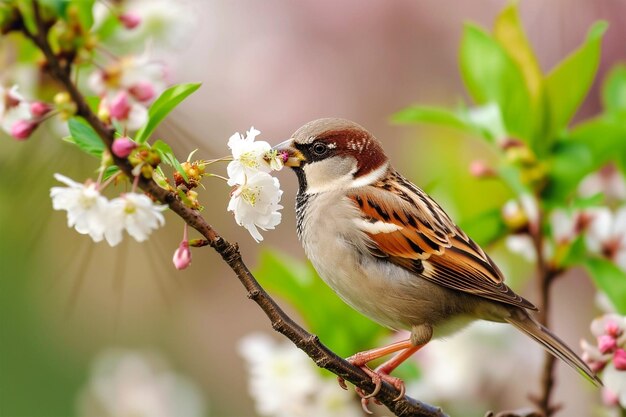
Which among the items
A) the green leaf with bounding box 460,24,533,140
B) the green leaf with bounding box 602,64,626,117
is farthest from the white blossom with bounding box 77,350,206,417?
the green leaf with bounding box 602,64,626,117

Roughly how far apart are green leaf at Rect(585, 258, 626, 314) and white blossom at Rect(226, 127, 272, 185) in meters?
0.76

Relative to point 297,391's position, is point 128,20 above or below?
above

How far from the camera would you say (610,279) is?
1.61 meters

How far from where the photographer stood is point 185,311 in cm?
355

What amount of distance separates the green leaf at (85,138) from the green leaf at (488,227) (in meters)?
0.91

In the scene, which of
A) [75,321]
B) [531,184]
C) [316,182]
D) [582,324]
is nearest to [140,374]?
[75,321]

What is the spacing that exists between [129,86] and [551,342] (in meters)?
0.90

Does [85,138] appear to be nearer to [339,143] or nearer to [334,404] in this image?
[339,143]

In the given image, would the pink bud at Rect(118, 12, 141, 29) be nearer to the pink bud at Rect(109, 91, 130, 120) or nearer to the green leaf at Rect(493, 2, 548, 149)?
the pink bud at Rect(109, 91, 130, 120)

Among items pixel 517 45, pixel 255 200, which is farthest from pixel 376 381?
pixel 517 45

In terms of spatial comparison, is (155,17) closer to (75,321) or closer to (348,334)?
(348,334)

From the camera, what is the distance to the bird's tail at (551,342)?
135 cm

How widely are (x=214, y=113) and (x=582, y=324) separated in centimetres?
153

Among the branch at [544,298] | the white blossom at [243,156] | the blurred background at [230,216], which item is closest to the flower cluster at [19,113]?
the white blossom at [243,156]
